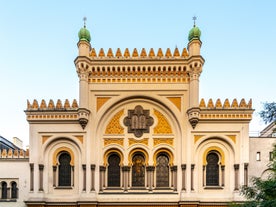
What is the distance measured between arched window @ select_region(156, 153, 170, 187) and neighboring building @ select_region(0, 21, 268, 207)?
0.06 meters

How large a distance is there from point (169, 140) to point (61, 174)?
7.29 metres

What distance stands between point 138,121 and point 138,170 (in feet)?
10.3

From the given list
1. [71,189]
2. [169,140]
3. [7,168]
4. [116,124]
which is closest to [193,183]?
[169,140]

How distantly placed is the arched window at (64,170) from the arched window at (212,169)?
890 cm

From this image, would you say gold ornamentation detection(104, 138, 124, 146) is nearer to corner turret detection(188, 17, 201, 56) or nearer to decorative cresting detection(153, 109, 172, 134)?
decorative cresting detection(153, 109, 172, 134)

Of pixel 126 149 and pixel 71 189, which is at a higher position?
pixel 126 149

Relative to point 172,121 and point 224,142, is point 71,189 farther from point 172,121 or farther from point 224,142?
point 224,142

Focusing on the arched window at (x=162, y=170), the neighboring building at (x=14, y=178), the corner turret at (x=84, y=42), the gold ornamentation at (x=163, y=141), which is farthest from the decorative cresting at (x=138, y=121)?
the neighboring building at (x=14, y=178)

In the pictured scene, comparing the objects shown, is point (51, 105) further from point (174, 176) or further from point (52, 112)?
point (174, 176)

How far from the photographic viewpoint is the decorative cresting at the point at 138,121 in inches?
933

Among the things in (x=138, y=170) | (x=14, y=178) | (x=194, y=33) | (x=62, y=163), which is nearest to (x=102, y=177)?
(x=138, y=170)

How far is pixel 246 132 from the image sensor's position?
23.2m

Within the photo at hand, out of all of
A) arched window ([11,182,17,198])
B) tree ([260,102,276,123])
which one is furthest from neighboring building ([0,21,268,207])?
tree ([260,102,276,123])

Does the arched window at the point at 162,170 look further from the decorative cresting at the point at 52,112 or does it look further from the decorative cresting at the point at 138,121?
the decorative cresting at the point at 52,112
